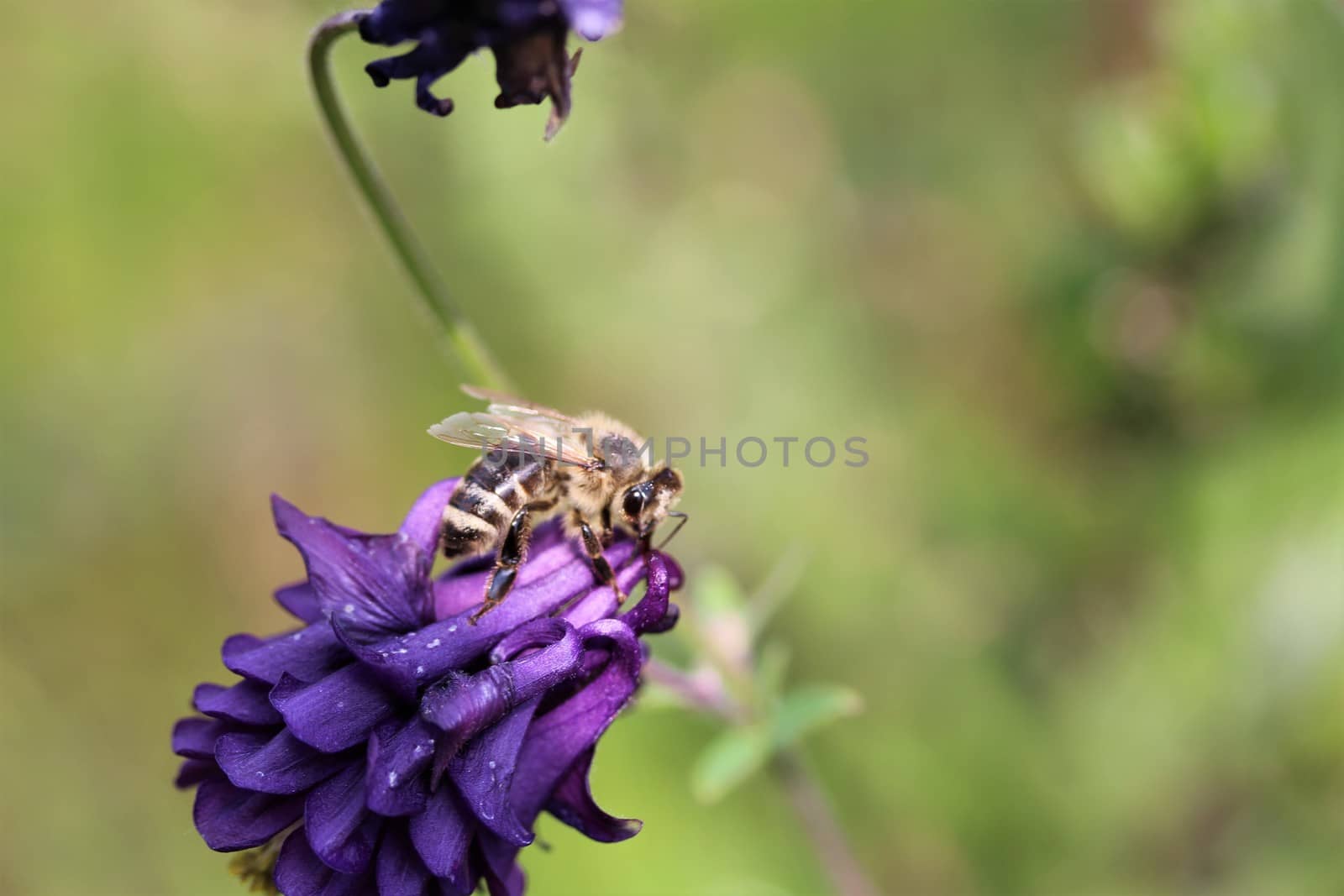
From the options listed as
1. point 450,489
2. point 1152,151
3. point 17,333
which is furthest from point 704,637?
point 17,333

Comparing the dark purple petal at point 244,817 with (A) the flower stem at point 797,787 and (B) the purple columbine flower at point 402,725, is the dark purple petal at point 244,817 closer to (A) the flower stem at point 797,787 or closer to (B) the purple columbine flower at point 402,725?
(B) the purple columbine flower at point 402,725

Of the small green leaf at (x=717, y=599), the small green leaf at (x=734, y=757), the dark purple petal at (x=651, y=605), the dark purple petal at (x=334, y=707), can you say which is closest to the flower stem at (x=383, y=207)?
the dark purple petal at (x=651, y=605)

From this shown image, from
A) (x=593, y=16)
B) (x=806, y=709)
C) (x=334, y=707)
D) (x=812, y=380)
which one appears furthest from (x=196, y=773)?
(x=812, y=380)

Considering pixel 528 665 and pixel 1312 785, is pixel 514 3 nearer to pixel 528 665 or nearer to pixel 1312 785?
pixel 528 665

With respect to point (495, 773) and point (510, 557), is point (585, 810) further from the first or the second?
point (510, 557)

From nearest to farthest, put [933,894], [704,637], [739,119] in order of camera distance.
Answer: [704,637], [933,894], [739,119]

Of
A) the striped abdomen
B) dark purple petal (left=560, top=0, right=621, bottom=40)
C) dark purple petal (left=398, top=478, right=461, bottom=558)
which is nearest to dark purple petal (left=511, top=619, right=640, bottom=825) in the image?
the striped abdomen
